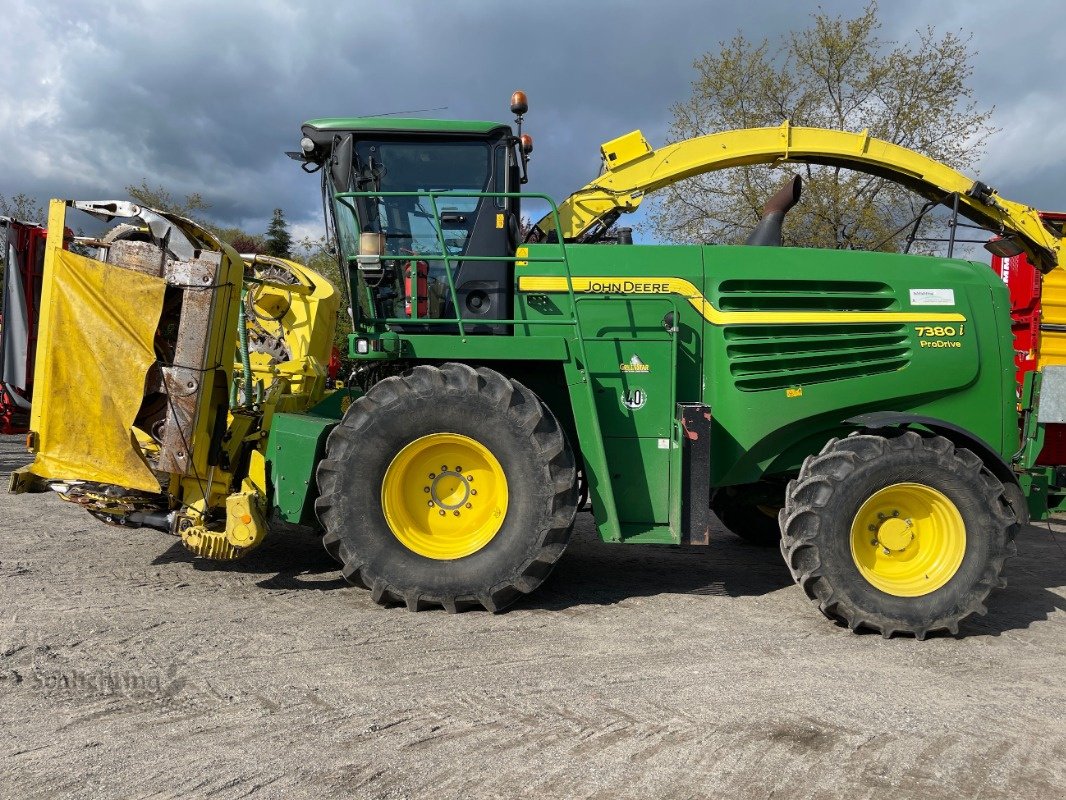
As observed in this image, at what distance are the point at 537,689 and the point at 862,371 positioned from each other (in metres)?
2.81

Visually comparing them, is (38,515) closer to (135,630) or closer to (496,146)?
(135,630)

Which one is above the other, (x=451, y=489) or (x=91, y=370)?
(x=91, y=370)

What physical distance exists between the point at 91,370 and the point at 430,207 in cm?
214

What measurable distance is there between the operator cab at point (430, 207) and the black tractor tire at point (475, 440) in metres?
0.63

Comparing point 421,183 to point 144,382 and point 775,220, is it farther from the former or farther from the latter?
point 775,220

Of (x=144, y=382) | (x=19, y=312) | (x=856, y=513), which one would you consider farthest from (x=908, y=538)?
(x=19, y=312)

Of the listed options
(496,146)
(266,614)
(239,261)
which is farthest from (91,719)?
(496,146)

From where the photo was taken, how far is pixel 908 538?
4.26 m

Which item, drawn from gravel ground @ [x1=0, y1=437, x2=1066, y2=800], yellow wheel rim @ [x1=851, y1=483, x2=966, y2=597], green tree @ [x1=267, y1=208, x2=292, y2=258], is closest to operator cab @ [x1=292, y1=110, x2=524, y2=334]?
gravel ground @ [x1=0, y1=437, x2=1066, y2=800]

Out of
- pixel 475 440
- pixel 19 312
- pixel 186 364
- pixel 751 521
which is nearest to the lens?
pixel 475 440

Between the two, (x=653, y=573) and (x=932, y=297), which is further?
(x=653, y=573)

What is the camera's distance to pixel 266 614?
13.1 feet

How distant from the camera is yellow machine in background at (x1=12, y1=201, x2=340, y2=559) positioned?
4.12m

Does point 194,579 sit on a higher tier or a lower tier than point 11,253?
lower
